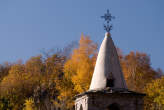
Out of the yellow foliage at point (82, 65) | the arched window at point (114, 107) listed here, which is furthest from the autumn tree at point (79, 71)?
the arched window at point (114, 107)

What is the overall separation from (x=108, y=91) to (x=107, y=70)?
1.14m

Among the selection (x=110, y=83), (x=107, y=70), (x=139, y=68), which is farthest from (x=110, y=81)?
(x=139, y=68)

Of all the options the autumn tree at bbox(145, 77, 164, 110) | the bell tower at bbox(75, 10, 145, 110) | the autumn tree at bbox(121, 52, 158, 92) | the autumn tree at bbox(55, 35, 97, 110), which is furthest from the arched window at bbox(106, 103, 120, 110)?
the autumn tree at bbox(121, 52, 158, 92)

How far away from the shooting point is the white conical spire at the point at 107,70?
16.5 meters

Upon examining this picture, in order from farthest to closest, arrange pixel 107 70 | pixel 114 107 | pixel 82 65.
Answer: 1. pixel 82 65
2. pixel 114 107
3. pixel 107 70

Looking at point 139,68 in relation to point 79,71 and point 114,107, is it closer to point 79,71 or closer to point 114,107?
point 79,71

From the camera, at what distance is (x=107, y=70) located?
16.6 m

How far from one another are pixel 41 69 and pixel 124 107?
24827 mm

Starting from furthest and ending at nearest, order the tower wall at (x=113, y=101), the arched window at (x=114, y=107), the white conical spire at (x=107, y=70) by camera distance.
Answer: the white conical spire at (x=107, y=70)
the arched window at (x=114, y=107)
the tower wall at (x=113, y=101)

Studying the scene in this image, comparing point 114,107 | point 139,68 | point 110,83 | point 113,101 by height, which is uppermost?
point 139,68

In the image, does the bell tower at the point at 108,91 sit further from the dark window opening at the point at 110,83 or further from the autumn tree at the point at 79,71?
the autumn tree at the point at 79,71

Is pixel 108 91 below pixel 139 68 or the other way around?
below

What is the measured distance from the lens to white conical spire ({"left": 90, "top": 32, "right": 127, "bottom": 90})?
16453mm

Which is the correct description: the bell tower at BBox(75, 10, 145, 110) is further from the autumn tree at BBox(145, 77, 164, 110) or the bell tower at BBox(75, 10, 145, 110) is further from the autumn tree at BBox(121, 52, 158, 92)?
the autumn tree at BBox(121, 52, 158, 92)
